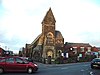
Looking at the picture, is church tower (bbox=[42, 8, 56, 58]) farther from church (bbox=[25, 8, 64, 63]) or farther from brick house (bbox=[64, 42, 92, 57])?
brick house (bbox=[64, 42, 92, 57])

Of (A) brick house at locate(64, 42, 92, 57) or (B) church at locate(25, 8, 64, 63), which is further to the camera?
(A) brick house at locate(64, 42, 92, 57)

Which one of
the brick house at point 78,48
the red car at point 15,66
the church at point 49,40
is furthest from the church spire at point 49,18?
the red car at point 15,66

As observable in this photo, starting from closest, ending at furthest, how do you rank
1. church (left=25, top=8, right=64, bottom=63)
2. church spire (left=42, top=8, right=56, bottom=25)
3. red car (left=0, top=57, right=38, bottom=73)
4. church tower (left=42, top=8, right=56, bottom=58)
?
red car (left=0, top=57, right=38, bottom=73), church (left=25, top=8, right=64, bottom=63), church tower (left=42, top=8, right=56, bottom=58), church spire (left=42, top=8, right=56, bottom=25)

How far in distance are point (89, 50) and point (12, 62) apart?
289 ft

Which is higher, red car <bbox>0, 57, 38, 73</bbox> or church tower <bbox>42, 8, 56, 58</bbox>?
church tower <bbox>42, 8, 56, 58</bbox>

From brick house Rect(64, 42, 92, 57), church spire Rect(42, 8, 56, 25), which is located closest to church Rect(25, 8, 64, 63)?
church spire Rect(42, 8, 56, 25)

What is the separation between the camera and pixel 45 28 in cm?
8969

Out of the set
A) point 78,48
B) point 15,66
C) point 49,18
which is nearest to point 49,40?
point 49,18

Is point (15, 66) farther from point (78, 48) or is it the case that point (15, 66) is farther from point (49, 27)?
point (78, 48)

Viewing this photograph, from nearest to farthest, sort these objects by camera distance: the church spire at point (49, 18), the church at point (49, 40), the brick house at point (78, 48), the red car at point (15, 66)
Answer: the red car at point (15, 66) → the church at point (49, 40) → the church spire at point (49, 18) → the brick house at point (78, 48)

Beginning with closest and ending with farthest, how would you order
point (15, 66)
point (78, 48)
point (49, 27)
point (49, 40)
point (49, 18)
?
point (15, 66) < point (49, 40) < point (49, 18) < point (49, 27) < point (78, 48)

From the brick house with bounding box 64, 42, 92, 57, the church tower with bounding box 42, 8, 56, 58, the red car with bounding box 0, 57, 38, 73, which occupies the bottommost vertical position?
the red car with bounding box 0, 57, 38, 73

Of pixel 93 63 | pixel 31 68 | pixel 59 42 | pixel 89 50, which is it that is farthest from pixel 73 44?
pixel 31 68

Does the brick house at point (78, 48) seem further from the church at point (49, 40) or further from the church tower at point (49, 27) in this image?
the church tower at point (49, 27)
